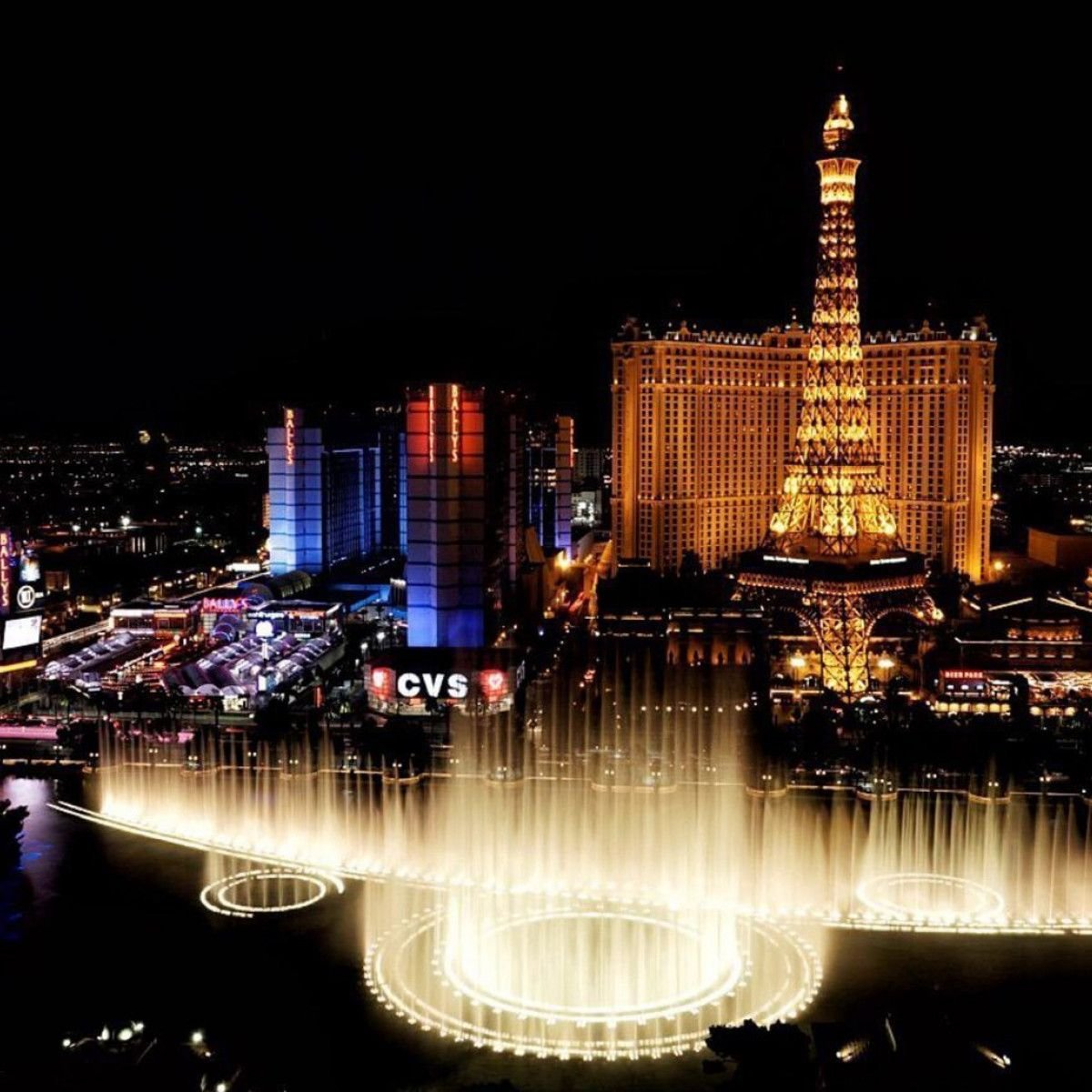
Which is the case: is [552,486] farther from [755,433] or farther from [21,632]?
[21,632]

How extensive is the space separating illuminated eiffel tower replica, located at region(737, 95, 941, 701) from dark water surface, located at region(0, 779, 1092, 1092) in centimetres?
2726

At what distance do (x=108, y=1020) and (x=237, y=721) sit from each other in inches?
680

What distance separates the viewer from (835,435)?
165 ft

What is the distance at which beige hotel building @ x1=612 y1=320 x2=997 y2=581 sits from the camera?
58781mm

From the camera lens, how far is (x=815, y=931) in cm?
2047

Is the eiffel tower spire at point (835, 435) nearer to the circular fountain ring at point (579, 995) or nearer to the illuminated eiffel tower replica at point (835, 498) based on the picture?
the illuminated eiffel tower replica at point (835, 498)

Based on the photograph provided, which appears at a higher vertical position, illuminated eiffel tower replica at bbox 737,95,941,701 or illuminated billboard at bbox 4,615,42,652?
illuminated eiffel tower replica at bbox 737,95,941,701

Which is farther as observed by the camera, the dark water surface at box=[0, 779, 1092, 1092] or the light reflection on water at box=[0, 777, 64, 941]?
the light reflection on water at box=[0, 777, 64, 941]

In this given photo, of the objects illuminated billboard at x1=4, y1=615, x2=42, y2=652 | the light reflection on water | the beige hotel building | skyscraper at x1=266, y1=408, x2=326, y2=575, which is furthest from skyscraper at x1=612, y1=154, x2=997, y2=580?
the light reflection on water

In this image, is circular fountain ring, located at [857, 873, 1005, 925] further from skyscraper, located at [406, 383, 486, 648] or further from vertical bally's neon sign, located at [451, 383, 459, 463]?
vertical bally's neon sign, located at [451, 383, 459, 463]

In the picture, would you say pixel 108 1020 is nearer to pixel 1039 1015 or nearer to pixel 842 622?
pixel 1039 1015

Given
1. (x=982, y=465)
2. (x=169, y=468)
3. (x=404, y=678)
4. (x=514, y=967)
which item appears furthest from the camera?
(x=169, y=468)

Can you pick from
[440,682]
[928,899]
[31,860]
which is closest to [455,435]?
[440,682]

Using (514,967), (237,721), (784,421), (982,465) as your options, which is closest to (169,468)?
(784,421)
